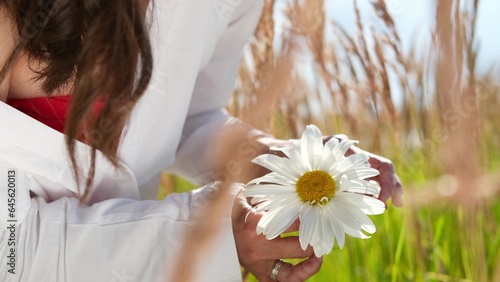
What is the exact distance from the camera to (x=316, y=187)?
0.57 m

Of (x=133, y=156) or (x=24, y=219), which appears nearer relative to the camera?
(x=24, y=219)

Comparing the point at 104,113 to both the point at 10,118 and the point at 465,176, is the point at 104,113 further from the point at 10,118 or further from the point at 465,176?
the point at 465,176

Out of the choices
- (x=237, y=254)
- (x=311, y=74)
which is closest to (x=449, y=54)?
(x=237, y=254)

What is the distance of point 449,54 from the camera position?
46cm

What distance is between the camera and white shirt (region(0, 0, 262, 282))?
74 cm

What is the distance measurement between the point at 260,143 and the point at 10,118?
31 centimetres

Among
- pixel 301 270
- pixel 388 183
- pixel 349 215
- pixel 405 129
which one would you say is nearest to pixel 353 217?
pixel 349 215

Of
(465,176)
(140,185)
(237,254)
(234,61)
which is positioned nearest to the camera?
(465,176)

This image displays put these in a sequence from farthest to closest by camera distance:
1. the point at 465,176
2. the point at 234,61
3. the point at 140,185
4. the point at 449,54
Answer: the point at 234,61
the point at 140,185
the point at 465,176
the point at 449,54

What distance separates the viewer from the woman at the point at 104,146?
2.20ft

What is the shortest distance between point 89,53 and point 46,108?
21cm

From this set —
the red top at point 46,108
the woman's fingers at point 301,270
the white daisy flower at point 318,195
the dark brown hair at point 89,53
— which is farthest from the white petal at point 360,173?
the red top at point 46,108

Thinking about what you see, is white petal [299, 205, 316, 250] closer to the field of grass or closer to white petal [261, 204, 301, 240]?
white petal [261, 204, 301, 240]

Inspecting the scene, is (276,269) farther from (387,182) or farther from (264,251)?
(387,182)
